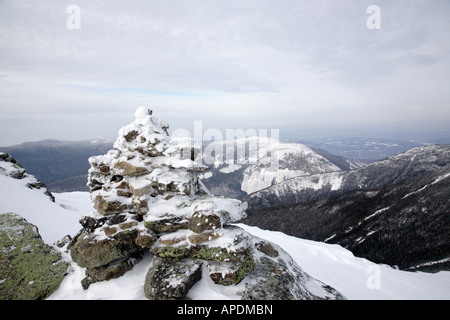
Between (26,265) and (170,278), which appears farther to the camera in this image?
(26,265)

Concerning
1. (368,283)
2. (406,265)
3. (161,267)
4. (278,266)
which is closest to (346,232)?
(406,265)

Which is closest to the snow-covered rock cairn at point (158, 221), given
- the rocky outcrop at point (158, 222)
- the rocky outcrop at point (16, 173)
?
the rocky outcrop at point (158, 222)

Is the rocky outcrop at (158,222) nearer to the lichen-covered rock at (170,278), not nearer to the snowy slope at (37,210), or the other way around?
the lichen-covered rock at (170,278)

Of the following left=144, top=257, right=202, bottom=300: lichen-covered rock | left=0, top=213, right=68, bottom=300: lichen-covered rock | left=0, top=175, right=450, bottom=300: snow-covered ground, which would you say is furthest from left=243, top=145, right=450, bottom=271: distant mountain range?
left=0, top=213, right=68, bottom=300: lichen-covered rock

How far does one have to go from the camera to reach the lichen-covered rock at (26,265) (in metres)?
14.4

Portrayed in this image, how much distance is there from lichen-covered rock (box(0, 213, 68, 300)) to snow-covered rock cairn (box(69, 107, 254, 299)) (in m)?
1.70

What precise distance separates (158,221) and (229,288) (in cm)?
705

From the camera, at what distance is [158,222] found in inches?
645

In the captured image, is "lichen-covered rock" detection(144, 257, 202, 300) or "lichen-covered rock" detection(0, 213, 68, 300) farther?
"lichen-covered rock" detection(0, 213, 68, 300)

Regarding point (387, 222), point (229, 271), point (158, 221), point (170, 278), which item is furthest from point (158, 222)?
point (387, 222)

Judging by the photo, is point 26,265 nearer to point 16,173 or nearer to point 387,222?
point 16,173

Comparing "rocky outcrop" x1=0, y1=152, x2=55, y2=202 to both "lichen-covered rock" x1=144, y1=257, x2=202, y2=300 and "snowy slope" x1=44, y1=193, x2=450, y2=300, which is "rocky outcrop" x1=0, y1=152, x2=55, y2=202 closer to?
"snowy slope" x1=44, y1=193, x2=450, y2=300

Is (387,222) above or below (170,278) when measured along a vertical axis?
below

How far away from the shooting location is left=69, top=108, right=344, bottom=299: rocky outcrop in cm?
1523
